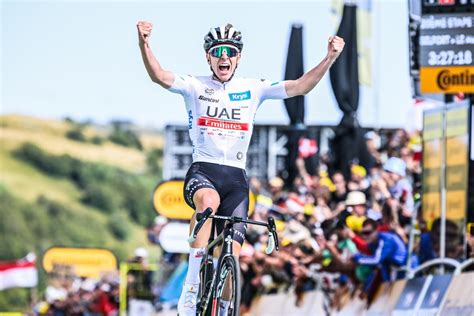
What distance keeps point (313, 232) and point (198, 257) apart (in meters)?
7.99

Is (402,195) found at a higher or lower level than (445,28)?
lower

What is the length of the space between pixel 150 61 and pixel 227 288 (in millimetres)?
2202

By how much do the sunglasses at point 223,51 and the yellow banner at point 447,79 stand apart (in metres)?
4.14

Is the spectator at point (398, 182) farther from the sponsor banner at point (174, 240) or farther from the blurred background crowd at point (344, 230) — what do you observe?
the sponsor banner at point (174, 240)

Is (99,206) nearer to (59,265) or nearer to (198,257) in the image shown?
(59,265)

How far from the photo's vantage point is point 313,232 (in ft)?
75.4

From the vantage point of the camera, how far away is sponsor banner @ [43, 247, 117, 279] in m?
50.3


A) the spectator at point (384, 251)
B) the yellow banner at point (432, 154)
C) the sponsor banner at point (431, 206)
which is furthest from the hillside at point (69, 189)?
the sponsor banner at point (431, 206)

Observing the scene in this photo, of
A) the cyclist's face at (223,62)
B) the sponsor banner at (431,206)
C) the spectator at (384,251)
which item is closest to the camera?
the cyclist's face at (223,62)

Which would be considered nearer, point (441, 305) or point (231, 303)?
point (231, 303)

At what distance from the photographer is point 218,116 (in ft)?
50.3

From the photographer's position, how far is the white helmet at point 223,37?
15211 mm

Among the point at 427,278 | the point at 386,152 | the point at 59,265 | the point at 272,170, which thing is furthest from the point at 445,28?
the point at 59,265

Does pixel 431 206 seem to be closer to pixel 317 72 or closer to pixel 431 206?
pixel 431 206
